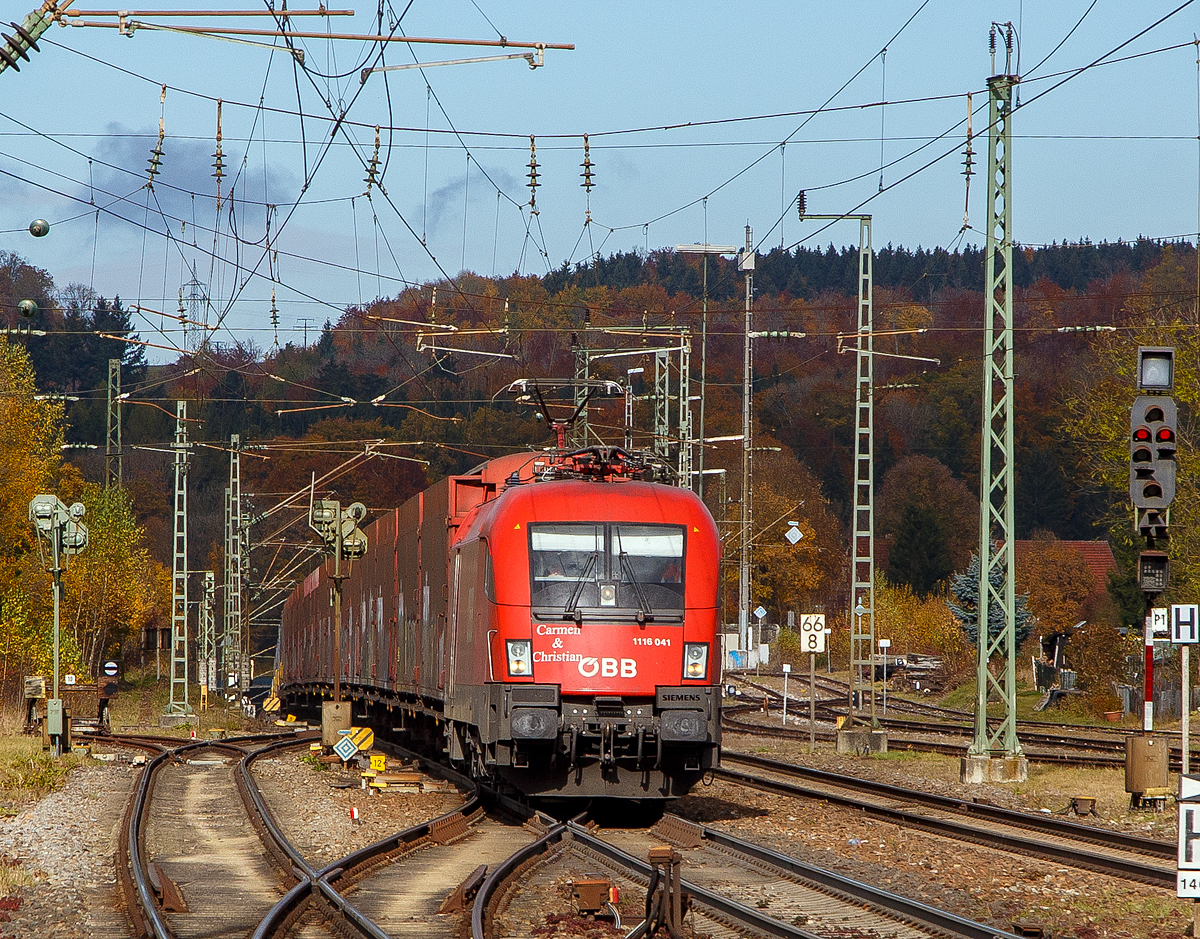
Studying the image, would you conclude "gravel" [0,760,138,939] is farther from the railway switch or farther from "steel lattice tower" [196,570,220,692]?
"steel lattice tower" [196,570,220,692]

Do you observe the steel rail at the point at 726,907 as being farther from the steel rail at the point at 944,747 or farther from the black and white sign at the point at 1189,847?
the steel rail at the point at 944,747

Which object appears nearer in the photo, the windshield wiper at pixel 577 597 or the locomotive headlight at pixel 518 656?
the locomotive headlight at pixel 518 656

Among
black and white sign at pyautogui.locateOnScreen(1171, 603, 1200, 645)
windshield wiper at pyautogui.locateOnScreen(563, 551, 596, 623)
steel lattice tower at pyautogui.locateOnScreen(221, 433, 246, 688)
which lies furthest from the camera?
steel lattice tower at pyautogui.locateOnScreen(221, 433, 246, 688)

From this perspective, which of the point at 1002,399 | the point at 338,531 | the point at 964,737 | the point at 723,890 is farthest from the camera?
the point at 964,737

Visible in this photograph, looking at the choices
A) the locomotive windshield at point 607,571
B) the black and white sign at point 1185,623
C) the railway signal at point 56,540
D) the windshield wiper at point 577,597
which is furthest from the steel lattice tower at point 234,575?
the black and white sign at point 1185,623

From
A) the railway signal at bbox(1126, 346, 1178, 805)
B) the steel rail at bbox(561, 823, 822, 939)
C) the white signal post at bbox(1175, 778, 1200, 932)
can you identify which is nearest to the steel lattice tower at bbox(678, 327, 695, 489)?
the railway signal at bbox(1126, 346, 1178, 805)

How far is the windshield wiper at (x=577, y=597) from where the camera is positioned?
581 inches

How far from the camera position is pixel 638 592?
49.1 ft

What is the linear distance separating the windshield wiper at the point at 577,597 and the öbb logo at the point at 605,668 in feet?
1.44

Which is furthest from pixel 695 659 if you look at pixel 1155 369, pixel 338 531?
pixel 338 531

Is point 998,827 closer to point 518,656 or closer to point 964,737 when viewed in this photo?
point 518,656

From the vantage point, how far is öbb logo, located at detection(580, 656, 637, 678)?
14.6 meters

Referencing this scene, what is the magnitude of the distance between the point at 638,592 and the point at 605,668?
2.92 ft

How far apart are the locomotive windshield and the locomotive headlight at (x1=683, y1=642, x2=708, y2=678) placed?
354 mm
